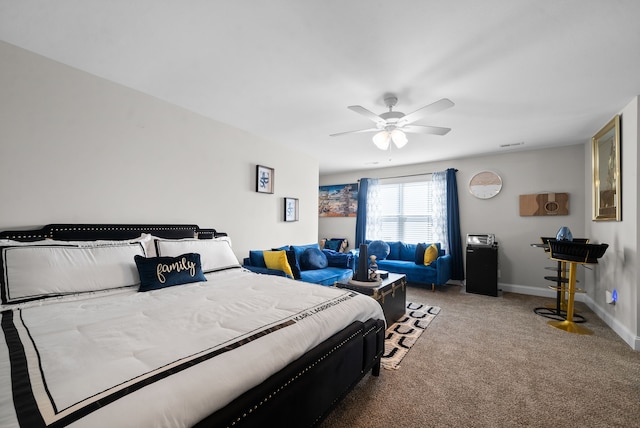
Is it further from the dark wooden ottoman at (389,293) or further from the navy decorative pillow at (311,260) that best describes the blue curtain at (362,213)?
the dark wooden ottoman at (389,293)

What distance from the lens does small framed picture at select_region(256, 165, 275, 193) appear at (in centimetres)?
403

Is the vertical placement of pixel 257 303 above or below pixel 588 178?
below

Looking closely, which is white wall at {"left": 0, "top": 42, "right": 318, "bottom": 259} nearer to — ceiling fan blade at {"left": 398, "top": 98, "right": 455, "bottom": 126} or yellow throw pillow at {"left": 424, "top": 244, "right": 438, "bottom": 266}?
ceiling fan blade at {"left": 398, "top": 98, "right": 455, "bottom": 126}

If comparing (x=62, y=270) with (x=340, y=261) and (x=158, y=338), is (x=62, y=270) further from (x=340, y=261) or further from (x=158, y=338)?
(x=340, y=261)

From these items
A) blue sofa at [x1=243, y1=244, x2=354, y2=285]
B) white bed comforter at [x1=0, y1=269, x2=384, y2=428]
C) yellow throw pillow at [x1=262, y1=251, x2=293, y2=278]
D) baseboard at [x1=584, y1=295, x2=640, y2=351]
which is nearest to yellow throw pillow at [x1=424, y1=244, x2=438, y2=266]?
blue sofa at [x1=243, y1=244, x2=354, y2=285]

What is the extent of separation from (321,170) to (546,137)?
4.22m

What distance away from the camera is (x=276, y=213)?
443cm

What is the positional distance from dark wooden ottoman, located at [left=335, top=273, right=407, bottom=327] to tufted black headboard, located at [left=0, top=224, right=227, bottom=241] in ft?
5.92

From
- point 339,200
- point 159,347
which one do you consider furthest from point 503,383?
point 339,200

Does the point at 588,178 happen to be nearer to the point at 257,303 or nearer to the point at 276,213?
the point at 276,213

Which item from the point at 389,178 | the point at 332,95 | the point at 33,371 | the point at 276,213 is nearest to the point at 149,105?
the point at 332,95

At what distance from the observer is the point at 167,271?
2201mm

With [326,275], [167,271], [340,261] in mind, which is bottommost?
[326,275]

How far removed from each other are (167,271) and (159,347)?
46.8 inches
